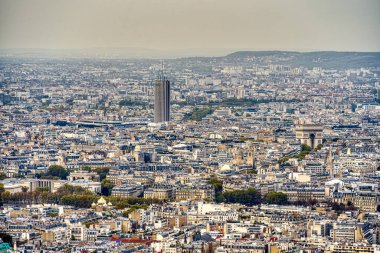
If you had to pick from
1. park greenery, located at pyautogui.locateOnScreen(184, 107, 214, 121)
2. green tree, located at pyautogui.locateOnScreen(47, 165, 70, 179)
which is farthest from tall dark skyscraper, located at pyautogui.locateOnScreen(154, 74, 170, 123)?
green tree, located at pyautogui.locateOnScreen(47, 165, 70, 179)

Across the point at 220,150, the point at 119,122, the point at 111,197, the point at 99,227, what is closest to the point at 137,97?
the point at 119,122

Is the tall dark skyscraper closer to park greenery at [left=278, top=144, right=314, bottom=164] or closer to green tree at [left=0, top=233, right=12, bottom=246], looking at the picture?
park greenery at [left=278, top=144, right=314, bottom=164]

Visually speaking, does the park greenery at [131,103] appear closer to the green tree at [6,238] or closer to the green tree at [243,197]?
the green tree at [243,197]

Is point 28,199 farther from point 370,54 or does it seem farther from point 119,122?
point 370,54

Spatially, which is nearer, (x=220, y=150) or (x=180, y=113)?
(x=220, y=150)

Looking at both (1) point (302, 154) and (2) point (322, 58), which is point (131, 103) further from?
(1) point (302, 154)

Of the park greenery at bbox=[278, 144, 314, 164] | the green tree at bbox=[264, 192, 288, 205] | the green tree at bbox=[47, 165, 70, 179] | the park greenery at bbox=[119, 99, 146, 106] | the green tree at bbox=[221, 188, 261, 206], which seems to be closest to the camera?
the green tree at bbox=[264, 192, 288, 205]

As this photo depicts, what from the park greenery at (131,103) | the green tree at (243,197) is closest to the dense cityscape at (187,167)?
the green tree at (243,197)
